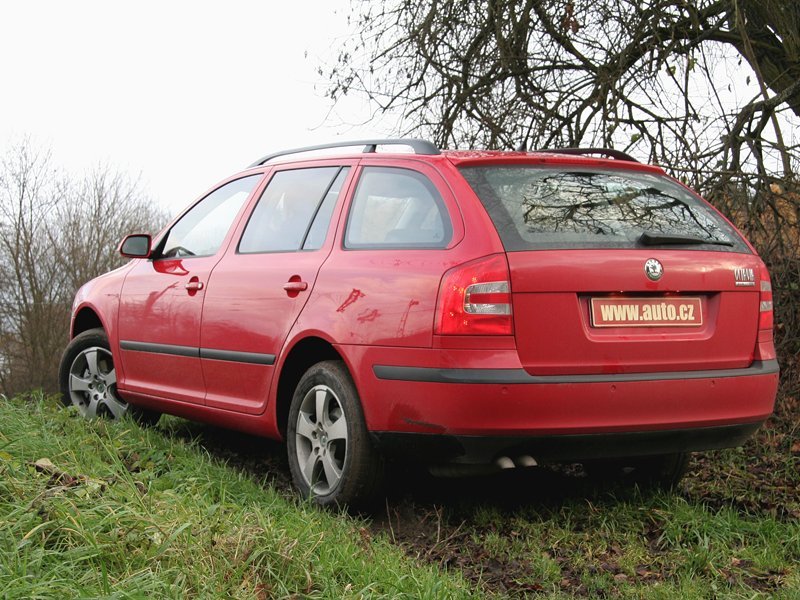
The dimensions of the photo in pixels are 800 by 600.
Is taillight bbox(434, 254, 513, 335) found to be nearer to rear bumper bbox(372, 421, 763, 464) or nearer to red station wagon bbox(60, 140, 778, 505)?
red station wagon bbox(60, 140, 778, 505)

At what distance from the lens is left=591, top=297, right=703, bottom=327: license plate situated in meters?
4.25

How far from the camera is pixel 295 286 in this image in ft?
16.4

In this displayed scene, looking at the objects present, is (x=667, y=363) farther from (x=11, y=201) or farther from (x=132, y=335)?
(x=11, y=201)

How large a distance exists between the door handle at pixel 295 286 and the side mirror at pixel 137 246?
6.01 ft

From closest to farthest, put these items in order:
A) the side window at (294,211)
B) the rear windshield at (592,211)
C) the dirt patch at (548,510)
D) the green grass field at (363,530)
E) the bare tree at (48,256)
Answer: the green grass field at (363,530) < the dirt patch at (548,510) < the rear windshield at (592,211) < the side window at (294,211) < the bare tree at (48,256)

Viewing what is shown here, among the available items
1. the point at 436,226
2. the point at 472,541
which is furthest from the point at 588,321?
the point at 472,541

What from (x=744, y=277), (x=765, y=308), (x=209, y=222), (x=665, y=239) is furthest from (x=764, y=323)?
(x=209, y=222)

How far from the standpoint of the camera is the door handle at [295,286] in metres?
4.96

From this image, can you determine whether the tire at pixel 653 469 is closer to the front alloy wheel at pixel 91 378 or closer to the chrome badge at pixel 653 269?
the chrome badge at pixel 653 269

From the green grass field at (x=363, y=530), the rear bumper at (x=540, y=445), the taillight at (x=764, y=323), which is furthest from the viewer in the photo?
the taillight at (x=764, y=323)

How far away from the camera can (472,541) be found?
14.8 ft

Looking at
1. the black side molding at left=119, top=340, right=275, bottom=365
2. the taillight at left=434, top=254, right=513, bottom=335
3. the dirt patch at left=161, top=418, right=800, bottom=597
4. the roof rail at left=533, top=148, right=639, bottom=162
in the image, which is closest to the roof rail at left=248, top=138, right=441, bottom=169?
the roof rail at left=533, top=148, right=639, bottom=162

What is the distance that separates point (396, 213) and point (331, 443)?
114 cm

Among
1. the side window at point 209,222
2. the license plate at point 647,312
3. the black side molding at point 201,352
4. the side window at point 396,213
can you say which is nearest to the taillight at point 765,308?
the license plate at point 647,312
